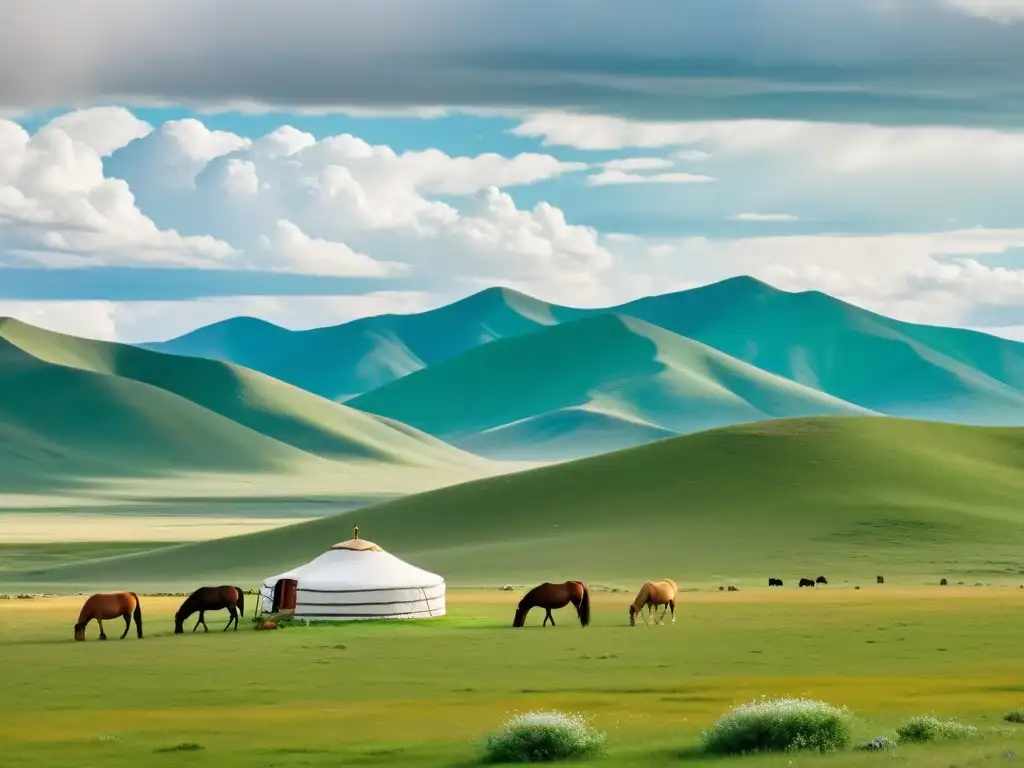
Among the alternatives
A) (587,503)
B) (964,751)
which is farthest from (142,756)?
(587,503)

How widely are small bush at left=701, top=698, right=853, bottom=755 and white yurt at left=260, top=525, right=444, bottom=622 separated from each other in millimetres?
28856

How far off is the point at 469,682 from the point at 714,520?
204 ft

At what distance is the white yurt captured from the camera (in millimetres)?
49031

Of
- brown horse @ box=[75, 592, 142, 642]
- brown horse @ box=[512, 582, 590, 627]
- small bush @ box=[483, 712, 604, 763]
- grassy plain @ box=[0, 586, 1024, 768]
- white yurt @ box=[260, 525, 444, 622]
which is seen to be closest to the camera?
small bush @ box=[483, 712, 604, 763]

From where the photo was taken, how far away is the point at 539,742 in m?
20.7

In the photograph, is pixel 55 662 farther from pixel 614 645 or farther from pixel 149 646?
pixel 614 645

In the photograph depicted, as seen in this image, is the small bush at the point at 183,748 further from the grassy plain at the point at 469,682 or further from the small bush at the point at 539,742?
the small bush at the point at 539,742

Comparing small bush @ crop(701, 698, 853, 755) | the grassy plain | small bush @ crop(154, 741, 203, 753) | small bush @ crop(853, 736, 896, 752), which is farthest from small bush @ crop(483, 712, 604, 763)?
small bush @ crop(154, 741, 203, 753)

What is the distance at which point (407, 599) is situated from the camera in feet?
164

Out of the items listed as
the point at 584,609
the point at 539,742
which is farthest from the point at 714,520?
the point at 539,742

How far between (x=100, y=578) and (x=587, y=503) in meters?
27.9

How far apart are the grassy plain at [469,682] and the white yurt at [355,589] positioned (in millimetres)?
1017

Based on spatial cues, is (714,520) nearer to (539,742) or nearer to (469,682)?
(469,682)

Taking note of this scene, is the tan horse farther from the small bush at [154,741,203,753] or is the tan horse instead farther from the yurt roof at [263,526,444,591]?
the small bush at [154,741,203,753]
